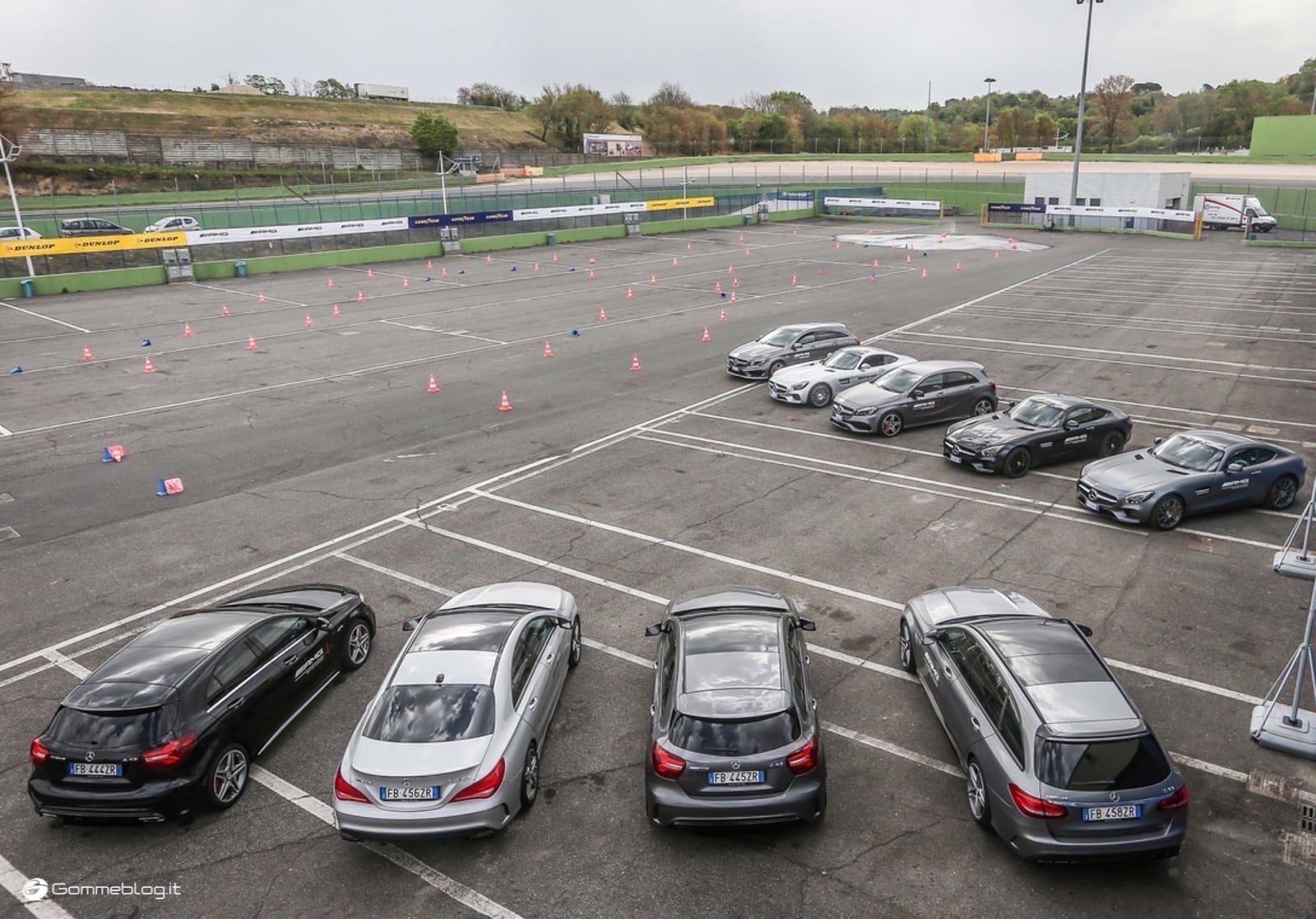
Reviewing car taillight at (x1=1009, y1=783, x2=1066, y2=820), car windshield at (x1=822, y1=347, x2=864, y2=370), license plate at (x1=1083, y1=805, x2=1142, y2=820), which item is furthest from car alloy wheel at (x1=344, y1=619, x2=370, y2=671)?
car windshield at (x1=822, y1=347, x2=864, y2=370)

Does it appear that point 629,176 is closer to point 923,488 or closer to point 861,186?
point 861,186

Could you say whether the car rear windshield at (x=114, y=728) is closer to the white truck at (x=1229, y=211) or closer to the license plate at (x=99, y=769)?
the license plate at (x=99, y=769)

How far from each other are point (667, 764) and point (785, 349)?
58.9 feet

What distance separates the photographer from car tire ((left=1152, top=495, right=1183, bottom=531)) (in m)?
14.1

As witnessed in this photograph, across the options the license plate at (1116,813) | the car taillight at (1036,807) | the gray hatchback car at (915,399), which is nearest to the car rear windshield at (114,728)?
the car taillight at (1036,807)

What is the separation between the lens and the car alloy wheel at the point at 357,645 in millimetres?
10492

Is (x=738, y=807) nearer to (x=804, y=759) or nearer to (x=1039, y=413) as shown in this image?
(x=804, y=759)

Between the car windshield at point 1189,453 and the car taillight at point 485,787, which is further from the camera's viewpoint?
the car windshield at point 1189,453

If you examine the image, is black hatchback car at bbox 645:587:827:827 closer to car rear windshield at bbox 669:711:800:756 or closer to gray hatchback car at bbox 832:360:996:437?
car rear windshield at bbox 669:711:800:756

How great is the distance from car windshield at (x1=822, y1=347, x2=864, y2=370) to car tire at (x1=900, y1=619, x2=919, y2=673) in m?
12.5

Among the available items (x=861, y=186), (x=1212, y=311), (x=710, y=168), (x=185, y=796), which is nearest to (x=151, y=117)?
(x=710, y=168)

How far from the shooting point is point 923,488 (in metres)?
16.2

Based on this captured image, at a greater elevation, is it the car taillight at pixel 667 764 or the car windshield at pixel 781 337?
the car windshield at pixel 781 337
